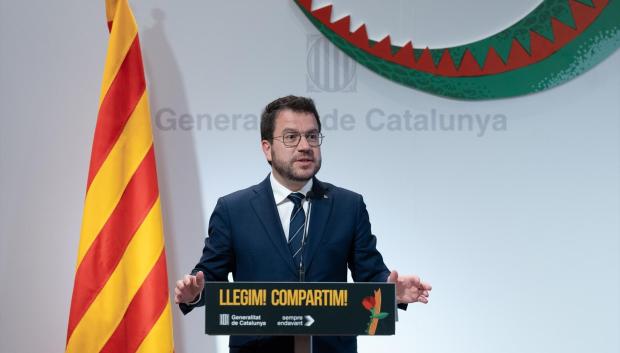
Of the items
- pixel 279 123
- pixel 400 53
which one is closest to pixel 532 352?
pixel 400 53

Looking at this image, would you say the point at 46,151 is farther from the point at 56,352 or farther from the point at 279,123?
the point at 279,123

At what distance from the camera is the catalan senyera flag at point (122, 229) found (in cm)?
335

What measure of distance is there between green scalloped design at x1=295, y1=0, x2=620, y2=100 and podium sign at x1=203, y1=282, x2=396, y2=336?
231 cm

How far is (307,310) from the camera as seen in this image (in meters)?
1.64

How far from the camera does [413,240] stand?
12.4ft

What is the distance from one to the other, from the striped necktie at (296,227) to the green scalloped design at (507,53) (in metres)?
1.65

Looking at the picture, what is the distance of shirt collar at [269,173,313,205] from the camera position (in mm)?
2354

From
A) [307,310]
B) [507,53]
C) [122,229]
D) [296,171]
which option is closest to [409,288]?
[307,310]

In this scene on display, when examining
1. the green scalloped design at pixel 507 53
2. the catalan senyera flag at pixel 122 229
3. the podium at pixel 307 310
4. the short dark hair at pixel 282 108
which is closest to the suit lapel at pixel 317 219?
the short dark hair at pixel 282 108

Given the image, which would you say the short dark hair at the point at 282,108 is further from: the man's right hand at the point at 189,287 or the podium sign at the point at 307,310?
the podium sign at the point at 307,310

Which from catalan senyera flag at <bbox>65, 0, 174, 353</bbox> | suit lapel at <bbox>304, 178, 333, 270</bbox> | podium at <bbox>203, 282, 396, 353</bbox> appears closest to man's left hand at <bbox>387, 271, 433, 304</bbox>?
podium at <bbox>203, 282, 396, 353</bbox>

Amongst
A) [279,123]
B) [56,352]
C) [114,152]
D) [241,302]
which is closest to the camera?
[241,302]

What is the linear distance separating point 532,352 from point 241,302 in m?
2.60

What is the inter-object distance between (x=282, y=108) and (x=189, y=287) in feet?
2.39
